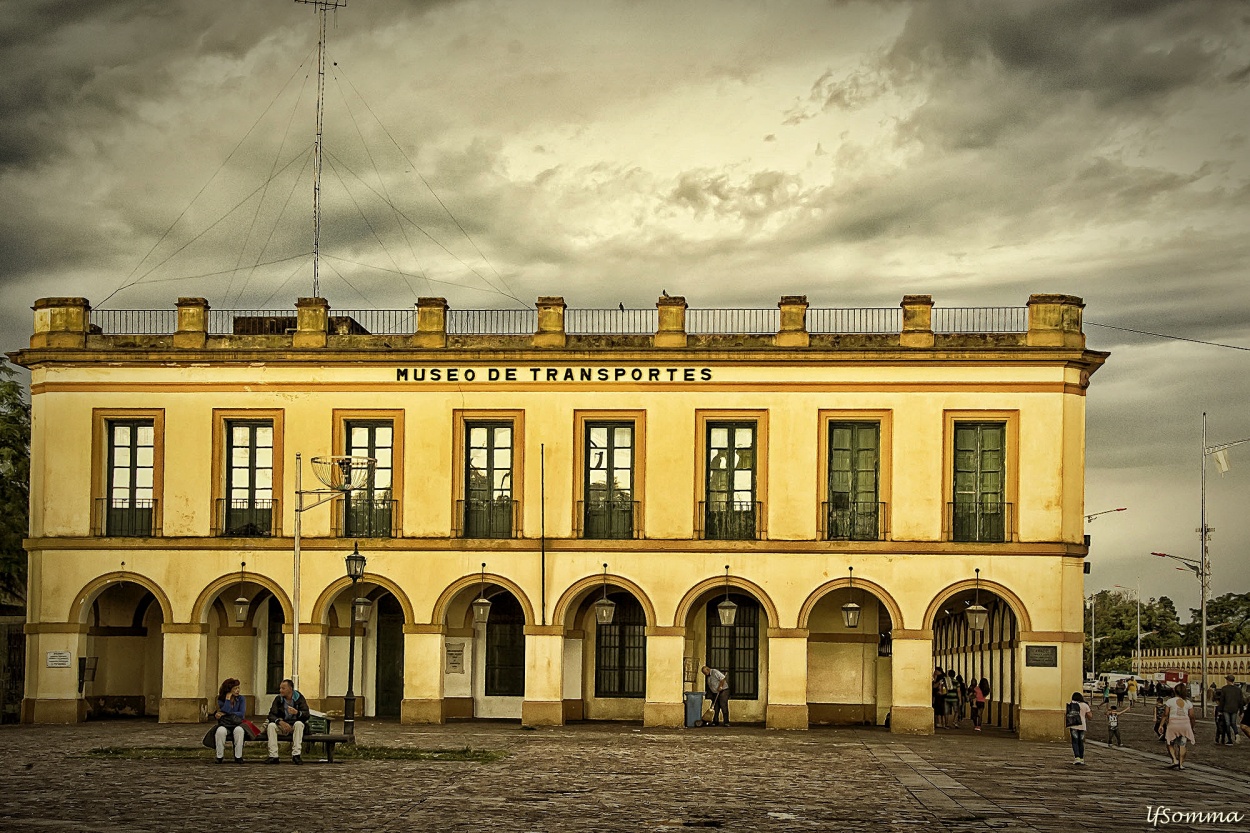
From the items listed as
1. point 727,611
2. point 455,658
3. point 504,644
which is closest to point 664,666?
point 727,611

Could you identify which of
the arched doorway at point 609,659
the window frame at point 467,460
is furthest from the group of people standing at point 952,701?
the window frame at point 467,460

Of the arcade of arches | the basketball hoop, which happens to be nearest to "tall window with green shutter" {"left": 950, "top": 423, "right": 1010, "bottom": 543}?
the arcade of arches

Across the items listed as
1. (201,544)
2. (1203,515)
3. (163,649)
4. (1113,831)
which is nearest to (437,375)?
(201,544)

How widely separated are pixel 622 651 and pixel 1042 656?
9796mm

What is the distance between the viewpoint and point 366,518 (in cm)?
3666

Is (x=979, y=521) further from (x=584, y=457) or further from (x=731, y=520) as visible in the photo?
(x=584, y=457)

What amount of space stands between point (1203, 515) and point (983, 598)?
927 inches

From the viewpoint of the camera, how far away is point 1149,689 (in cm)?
8200

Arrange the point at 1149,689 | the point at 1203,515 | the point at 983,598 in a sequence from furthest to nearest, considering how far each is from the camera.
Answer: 1. the point at 1149,689
2. the point at 1203,515
3. the point at 983,598

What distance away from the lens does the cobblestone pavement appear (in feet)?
57.6

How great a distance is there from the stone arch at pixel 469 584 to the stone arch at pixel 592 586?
0.63 m

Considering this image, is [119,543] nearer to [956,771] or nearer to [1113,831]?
[956,771]

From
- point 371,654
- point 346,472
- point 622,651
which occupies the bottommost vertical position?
point 371,654

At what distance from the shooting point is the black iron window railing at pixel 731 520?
36000mm
